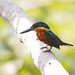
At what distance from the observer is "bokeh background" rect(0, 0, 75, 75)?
2682 mm

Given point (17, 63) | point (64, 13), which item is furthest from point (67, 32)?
point (17, 63)

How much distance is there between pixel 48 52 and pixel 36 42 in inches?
5.5

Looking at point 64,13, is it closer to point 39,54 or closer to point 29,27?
point 29,27

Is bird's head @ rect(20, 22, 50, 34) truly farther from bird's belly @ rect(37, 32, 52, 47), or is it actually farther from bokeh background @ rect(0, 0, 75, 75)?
bokeh background @ rect(0, 0, 75, 75)

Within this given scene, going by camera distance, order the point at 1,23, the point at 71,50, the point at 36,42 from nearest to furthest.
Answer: the point at 36,42 → the point at 71,50 → the point at 1,23

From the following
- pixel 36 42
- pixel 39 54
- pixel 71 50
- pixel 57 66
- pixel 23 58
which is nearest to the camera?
pixel 57 66

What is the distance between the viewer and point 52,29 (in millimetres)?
2635

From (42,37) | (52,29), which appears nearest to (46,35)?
(42,37)

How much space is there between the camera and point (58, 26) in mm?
2682

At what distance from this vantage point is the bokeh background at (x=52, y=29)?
268cm

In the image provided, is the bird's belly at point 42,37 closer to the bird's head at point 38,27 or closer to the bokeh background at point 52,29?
the bird's head at point 38,27

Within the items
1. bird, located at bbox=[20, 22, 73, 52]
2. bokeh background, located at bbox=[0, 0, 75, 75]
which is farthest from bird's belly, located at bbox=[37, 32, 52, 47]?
bokeh background, located at bbox=[0, 0, 75, 75]

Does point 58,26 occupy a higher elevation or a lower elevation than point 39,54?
lower

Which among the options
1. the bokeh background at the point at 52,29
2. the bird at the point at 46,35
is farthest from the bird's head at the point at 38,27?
the bokeh background at the point at 52,29
